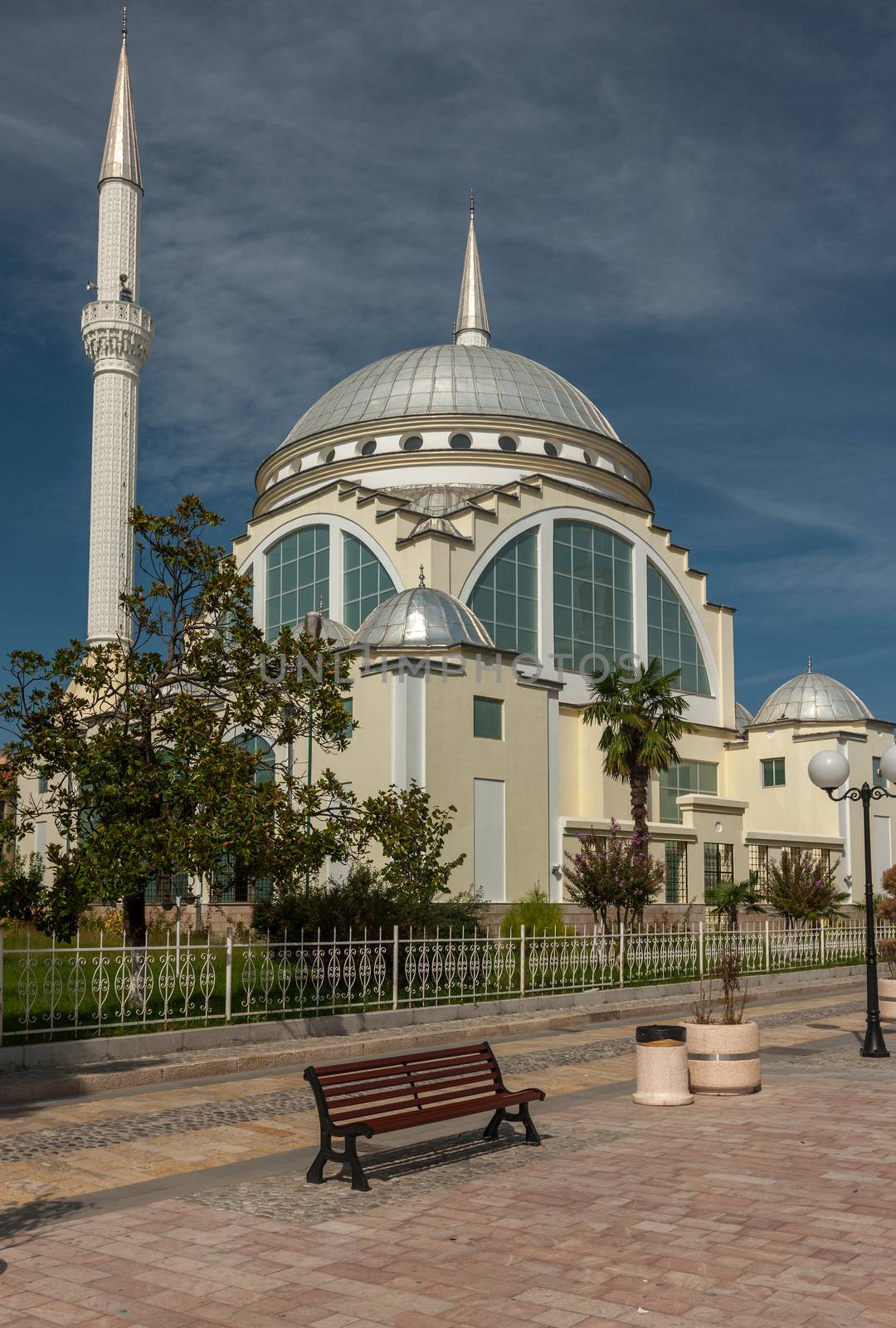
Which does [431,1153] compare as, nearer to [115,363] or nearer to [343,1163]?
[343,1163]

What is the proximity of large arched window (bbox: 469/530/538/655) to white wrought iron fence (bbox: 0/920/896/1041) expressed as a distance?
51.9 feet

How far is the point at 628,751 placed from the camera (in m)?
31.0

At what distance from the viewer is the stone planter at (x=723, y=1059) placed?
1085cm

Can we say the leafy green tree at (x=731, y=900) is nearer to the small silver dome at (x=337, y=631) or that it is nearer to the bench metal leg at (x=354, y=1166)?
the small silver dome at (x=337, y=631)

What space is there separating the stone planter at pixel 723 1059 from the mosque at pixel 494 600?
2026 centimetres

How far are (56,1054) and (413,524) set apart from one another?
1136 inches

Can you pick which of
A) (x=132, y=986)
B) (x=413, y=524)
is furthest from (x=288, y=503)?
(x=132, y=986)

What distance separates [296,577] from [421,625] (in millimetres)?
11870

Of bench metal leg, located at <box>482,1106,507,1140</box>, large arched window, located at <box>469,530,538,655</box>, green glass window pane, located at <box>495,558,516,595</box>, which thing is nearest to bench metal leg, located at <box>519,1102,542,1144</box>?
bench metal leg, located at <box>482,1106,507,1140</box>

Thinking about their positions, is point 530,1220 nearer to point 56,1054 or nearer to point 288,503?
point 56,1054

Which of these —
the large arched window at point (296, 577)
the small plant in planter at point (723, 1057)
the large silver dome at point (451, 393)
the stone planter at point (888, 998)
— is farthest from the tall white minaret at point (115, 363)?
the small plant in planter at point (723, 1057)

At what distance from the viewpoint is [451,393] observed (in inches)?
1855

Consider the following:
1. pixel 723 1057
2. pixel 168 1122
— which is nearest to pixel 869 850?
pixel 723 1057

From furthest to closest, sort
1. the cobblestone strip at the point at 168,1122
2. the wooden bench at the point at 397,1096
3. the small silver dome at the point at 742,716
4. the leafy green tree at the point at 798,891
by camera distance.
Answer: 1. the small silver dome at the point at 742,716
2. the leafy green tree at the point at 798,891
3. the cobblestone strip at the point at 168,1122
4. the wooden bench at the point at 397,1096
